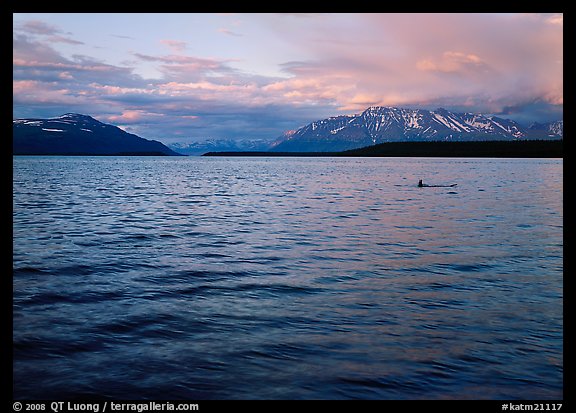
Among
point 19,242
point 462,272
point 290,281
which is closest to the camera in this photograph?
point 290,281

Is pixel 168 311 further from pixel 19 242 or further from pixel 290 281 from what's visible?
pixel 19 242

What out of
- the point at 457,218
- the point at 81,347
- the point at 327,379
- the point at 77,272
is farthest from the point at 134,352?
the point at 457,218

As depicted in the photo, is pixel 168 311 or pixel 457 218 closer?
pixel 168 311

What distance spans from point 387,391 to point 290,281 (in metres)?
A: 7.94

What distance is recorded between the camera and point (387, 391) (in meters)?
8.58

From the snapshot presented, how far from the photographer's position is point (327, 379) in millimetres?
8914

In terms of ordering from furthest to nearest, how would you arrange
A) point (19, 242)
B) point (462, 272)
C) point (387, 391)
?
point (19, 242)
point (462, 272)
point (387, 391)

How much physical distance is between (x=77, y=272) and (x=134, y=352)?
27.8ft
